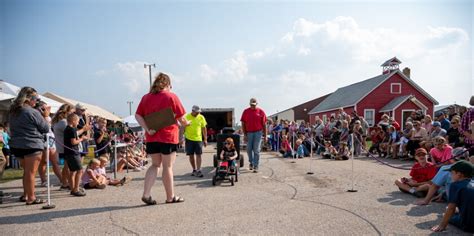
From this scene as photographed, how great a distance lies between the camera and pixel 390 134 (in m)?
12.3

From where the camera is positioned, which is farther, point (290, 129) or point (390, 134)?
point (290, 129)

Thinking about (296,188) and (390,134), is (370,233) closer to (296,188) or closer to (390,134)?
(296,188)

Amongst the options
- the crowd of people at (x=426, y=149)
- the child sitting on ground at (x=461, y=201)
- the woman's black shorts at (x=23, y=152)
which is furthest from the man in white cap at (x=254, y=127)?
the woman's black shorts at (x=23, y=152)

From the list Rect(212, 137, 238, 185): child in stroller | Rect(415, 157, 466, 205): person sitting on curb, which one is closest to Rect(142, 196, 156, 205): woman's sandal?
Rect(212, 137, 238, 185): child in stroller

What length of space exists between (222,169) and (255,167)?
1.88 meters

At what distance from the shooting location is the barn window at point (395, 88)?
2922 cm

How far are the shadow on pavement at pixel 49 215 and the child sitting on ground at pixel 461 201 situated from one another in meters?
4.52

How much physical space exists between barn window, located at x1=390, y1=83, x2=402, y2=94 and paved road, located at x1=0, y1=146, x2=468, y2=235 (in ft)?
86.9

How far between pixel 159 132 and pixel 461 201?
4.24 m

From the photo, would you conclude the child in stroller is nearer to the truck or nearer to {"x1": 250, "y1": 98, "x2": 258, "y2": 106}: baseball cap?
{"x1": 250, "y1": 98, "x2": 258, "y2": 106}: baseball cap

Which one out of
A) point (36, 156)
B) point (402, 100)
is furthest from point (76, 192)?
point (402, 100)

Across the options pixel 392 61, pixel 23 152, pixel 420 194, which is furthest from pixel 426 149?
pixel 392 61

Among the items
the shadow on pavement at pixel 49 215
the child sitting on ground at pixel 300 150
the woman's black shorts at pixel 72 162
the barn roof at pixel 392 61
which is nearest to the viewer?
the shadow on pavement at pixel 49 215

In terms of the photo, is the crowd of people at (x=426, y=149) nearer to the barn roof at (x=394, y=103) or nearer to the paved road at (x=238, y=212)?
the paved road at (x=238, y=212)
